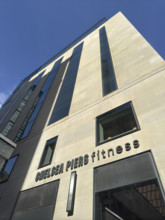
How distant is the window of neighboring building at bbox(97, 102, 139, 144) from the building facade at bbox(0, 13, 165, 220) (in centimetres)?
7

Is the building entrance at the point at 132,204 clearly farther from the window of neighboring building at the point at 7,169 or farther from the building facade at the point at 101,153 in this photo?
the window of neighboring building at the point at 7,169

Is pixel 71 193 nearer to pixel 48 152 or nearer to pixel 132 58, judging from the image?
pixel 48 152

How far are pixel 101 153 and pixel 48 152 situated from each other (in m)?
5.94

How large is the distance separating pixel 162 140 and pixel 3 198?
13003mm

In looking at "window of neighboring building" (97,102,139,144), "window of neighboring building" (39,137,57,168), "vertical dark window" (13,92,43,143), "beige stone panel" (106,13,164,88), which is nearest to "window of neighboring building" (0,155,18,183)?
"vertical dark window" (13,92,43,143)

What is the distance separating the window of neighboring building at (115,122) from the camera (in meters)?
10.2

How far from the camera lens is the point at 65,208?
→ 8117mm

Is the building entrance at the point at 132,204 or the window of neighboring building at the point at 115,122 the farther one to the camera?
the window of neighboring building at the point at 115,122

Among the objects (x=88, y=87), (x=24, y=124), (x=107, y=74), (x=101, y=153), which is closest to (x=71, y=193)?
(x=101, y=153)

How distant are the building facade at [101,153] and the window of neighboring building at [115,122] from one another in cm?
7

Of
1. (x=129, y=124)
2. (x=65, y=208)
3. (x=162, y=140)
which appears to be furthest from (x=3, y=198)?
(x=162, y=140)

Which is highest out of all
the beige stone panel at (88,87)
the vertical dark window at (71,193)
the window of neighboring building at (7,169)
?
the beige stone panel at (88,87)

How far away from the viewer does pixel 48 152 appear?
43.3ft

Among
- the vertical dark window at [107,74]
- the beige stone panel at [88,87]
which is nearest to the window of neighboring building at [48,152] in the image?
the beige stone panel at [88,87]
